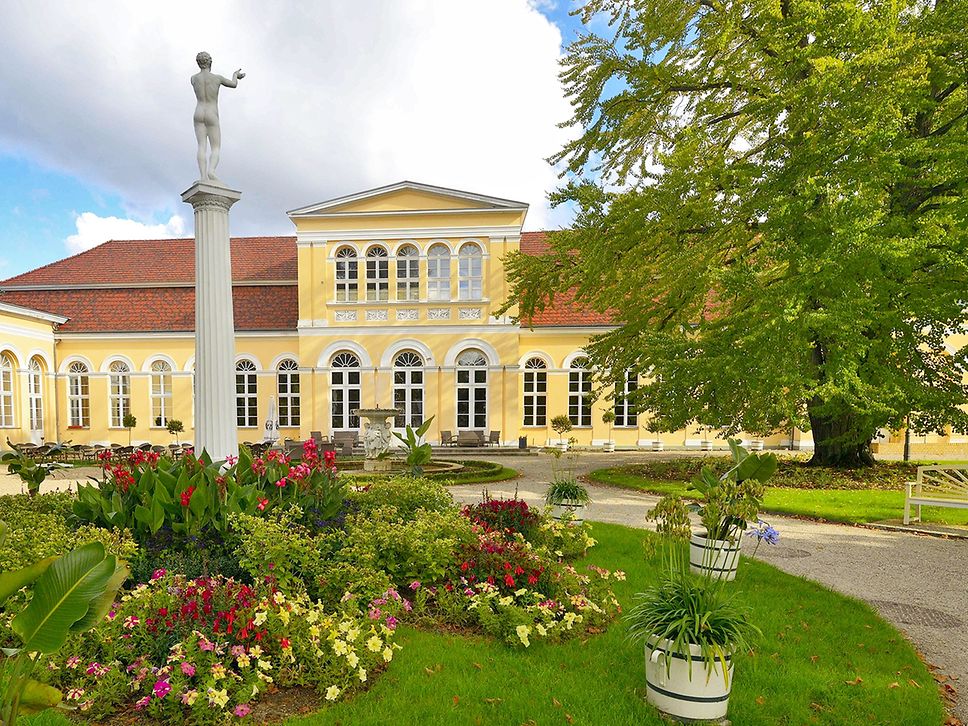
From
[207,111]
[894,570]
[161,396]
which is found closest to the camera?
[894,570]

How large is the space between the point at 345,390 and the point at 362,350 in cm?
168

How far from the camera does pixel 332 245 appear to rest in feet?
70.4

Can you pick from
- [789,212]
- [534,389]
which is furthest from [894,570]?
[534,389]

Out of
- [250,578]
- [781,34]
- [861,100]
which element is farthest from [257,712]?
[781,34]

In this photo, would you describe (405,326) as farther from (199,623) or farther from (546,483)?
(199,623)

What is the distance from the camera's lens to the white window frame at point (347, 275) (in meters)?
21.6

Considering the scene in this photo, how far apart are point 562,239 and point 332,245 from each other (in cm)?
1044

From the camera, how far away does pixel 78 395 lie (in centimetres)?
2252

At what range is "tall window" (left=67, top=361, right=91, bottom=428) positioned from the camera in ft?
73.7

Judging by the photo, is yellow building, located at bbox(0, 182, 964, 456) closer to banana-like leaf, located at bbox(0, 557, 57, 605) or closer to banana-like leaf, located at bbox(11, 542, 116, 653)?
banana-like leaf, located at bbox(11, 542, 116, 653)

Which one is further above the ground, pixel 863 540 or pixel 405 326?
pixel 405 326

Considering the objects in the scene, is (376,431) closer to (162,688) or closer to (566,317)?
(566,317)

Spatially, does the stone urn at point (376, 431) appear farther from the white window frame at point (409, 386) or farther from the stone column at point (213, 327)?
the stone column at point (213, 327)

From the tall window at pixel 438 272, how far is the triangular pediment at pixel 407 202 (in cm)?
154
